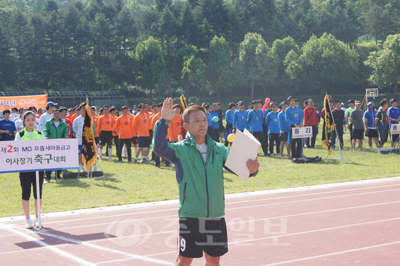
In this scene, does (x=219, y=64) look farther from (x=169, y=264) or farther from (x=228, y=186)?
(x=169, y=264)

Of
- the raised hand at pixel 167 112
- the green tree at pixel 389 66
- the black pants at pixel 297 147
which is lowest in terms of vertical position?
the black pants at pixel 297 147

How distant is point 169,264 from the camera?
5.92 meters

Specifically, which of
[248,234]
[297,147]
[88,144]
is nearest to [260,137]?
[297,147]

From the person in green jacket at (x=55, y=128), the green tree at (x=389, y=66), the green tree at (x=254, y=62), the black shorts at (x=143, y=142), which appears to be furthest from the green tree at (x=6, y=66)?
the person in green jacket at (x=55, y=128)

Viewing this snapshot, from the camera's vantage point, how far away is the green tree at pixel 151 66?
74750mm

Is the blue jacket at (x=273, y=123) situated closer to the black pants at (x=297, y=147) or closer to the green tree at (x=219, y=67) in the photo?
the black pants at (x=297, y=147)

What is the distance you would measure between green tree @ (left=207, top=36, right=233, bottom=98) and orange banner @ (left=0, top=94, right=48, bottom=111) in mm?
51267

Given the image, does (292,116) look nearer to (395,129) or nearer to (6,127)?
(395,129)

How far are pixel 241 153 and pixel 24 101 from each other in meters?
23.3

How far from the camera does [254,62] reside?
76.6 metres

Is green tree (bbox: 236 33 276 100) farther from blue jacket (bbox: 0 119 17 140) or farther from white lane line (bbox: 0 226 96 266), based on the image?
white lane line (bbox: 0 226 96 266)

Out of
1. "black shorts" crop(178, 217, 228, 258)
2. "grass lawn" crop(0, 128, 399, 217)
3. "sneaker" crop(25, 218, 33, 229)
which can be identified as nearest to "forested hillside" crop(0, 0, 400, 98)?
"grass lawn" crop(0, 128, 399, 217)

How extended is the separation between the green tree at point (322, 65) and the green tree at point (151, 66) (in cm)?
2188

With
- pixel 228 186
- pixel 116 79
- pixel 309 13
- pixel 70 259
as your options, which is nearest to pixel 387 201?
pixel 228 186
